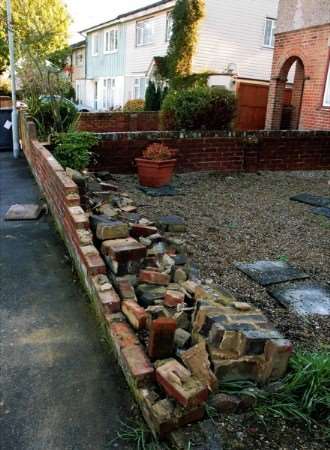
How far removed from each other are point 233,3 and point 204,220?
17.8m

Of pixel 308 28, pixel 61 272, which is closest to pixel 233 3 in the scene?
pixel 308 28

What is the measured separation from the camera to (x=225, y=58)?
20078mm

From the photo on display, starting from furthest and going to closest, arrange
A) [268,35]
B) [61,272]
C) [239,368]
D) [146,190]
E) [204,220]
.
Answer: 1. [268,35]
2. [146,190]
3. [204,220]
4. [61,272]
5. [239,368]

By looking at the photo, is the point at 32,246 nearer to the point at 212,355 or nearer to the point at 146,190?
the point at 146,190

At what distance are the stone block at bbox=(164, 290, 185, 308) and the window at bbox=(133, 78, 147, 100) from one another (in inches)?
873

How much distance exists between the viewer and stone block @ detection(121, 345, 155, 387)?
2176 millimetres

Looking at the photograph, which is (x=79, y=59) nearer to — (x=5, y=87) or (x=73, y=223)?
(x=5, y=87)

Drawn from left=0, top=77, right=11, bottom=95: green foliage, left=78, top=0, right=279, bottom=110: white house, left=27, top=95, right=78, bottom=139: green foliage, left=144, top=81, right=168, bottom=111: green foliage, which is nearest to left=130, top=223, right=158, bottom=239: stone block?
left=27, top=95, right=78, bottom=139: green foliage

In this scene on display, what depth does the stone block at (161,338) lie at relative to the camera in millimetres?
2285

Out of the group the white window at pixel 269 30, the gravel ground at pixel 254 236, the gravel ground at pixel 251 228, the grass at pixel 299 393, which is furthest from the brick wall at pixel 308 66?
the grass at pixel 299 393

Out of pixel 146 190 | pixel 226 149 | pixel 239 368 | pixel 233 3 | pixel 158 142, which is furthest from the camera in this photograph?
pixel 233 3

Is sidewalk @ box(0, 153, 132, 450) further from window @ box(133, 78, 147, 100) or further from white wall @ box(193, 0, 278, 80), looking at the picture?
Answer: window @ box(133, 78, 147, 100)

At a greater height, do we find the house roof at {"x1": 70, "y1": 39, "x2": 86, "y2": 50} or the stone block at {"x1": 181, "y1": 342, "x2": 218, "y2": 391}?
the house roof at {"x1": 70, "y1": 39, "x2": 86, "y2": 50}

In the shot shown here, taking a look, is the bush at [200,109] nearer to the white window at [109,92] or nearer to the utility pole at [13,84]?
the utility pole at [13,84]
